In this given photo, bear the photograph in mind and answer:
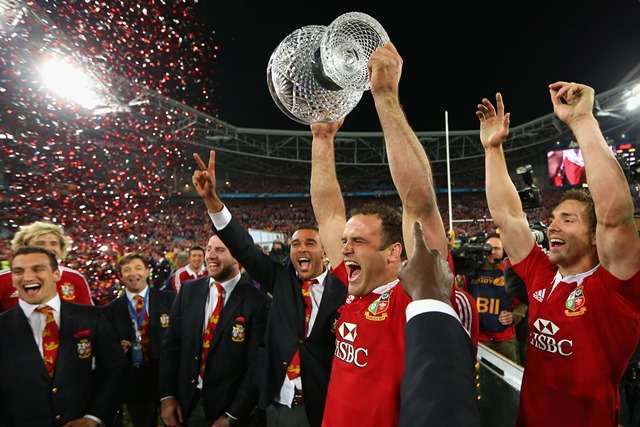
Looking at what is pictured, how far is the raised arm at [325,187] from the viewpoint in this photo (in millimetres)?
2543

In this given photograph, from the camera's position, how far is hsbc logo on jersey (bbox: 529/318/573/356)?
1.68m

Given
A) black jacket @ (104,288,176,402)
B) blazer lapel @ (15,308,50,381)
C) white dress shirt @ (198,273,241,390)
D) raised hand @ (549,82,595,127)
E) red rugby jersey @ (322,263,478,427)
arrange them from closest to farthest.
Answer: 1. red rugby jersey @ (322,263,478,427)
2. raised hand @ (549,82,595,127)
3. blazer lapel @ (15,308,50,381)
4. white dress shirt @ (198,273,241,390)
5. black jacket @ (104,288,176,402)

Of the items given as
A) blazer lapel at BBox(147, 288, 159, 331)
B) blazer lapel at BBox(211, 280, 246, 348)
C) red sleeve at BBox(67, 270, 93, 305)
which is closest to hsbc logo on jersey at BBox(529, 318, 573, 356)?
blazer lapel at BBox(211, 280, 246, 348)

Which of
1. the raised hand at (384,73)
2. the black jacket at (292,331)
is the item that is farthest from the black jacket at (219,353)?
the raised hand at (384,73)

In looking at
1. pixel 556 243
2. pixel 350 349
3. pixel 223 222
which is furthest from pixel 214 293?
pixel 556 243

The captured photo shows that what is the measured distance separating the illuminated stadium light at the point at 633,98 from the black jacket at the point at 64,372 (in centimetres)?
2260

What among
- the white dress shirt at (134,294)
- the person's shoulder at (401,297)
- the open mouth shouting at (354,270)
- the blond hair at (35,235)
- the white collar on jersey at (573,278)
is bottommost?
the white dress shirt at (134,294)

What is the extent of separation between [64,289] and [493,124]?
3453mm

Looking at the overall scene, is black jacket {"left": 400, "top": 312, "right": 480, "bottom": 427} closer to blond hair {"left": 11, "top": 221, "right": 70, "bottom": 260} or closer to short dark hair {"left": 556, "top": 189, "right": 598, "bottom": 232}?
short dark hair {"left": 556, "top": 189, "right": 598, "bottom": 232}

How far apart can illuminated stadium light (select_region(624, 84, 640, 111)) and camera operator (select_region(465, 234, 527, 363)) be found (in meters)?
19.0

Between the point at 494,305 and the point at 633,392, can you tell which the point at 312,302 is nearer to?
the point at 633,392

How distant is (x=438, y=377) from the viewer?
2.70ft

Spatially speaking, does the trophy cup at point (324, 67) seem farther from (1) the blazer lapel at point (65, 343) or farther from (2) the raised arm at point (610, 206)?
(1) the blazer lapel at point (65, 343)

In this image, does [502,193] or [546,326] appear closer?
[546,326]
